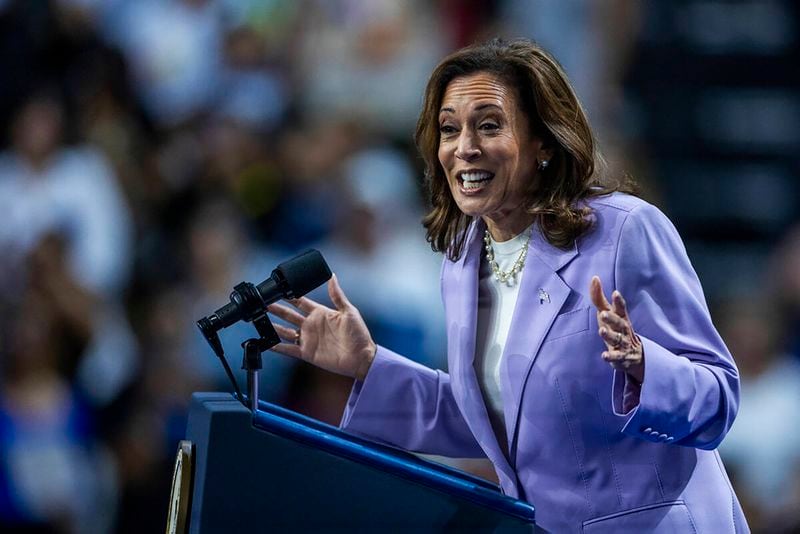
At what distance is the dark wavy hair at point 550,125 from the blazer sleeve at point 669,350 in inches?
4.4

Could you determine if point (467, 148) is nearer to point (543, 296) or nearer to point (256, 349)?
point (543, 296)

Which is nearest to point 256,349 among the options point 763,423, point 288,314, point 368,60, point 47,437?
point 288,314

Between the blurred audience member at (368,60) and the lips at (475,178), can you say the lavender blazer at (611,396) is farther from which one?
the blurred audience member at (368,60)

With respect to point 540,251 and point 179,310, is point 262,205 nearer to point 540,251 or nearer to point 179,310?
point 179,310

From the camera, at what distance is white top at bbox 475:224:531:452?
2.19 metres

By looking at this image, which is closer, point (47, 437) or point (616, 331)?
point (616, 331)

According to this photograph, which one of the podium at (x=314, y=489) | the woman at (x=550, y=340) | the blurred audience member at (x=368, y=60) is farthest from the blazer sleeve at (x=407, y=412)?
the blurred audience member at (x=368, y=60)

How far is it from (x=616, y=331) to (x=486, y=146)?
0.43 meters

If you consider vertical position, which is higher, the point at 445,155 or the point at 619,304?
the point at 445,155

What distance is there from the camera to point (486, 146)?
7.02 ft

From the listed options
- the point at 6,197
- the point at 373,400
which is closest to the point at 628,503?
the point at 373,400

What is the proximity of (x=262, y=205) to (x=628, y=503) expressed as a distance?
9.23ft

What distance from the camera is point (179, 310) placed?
4.31 metres

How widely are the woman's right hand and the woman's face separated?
11.5 inches
